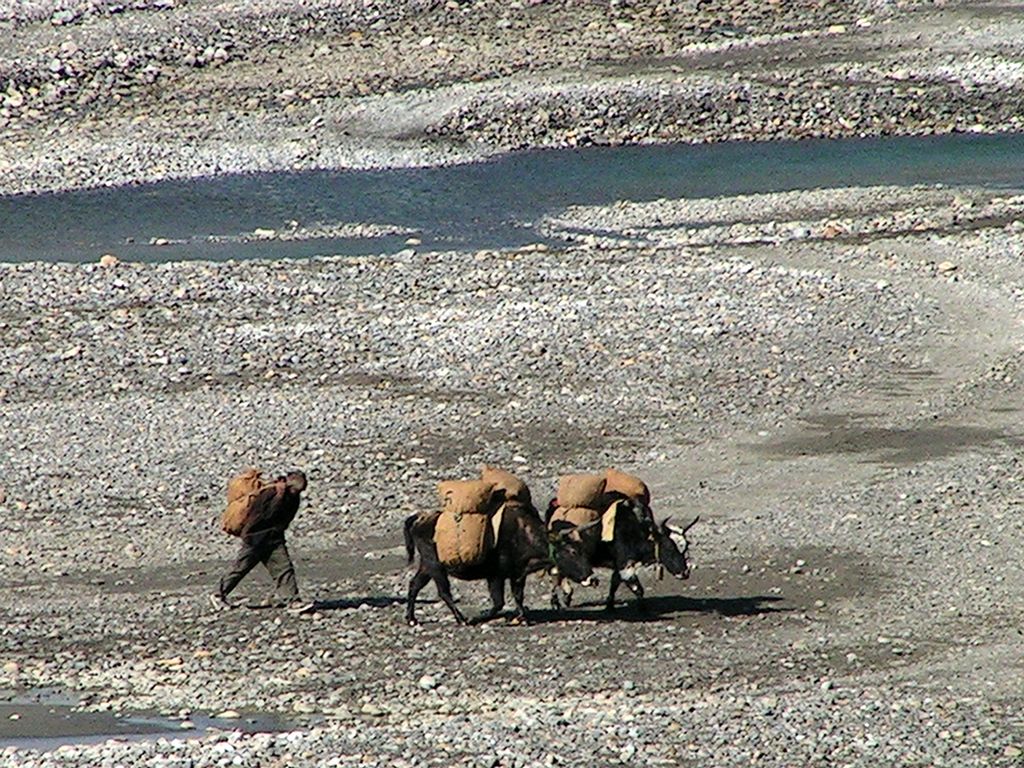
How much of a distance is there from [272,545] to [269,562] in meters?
0.13

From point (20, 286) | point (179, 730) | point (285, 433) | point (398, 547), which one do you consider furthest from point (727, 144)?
point (179, 730)

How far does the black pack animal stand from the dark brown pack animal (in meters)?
0.14

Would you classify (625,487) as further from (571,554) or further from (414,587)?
(414,587)

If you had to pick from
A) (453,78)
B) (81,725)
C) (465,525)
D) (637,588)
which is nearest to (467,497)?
(465,525)

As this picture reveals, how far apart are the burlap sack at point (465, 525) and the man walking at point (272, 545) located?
3.73ft

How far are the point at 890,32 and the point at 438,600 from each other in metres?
33.2

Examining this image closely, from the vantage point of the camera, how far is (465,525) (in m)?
14.1

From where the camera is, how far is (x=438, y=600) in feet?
49.3

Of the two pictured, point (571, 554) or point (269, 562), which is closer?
point (571, 554)

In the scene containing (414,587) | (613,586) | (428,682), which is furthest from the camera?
(613,586)

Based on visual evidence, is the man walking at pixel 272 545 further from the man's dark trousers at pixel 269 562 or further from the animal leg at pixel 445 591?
the animal leg at pixel 445 591

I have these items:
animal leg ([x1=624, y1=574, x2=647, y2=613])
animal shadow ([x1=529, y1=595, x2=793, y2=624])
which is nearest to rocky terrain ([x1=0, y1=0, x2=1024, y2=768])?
animal shadow ([x1=529, y1=595, x2=793, y2=624])

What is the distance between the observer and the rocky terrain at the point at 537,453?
41.6 ft

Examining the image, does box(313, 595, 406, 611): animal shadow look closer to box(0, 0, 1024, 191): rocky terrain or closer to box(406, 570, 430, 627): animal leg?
box(406, 570, 430, 627): animal leg
